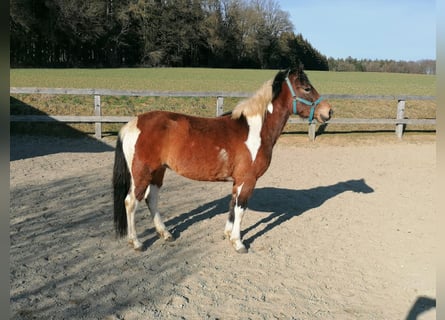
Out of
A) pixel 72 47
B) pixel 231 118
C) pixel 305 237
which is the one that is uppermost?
pixel 72 47

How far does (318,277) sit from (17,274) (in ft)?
9.80

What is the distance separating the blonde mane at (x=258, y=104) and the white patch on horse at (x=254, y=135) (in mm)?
61

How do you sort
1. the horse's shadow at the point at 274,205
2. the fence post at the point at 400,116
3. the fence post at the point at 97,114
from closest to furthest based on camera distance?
the horse's shadow at the point at 274,205 → the fence post at the point at 97,114 → the fence post at the point at 400,116

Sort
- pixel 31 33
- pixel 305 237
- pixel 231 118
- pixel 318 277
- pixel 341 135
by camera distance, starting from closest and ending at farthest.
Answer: pixel 318 277 < pixel 231 118 < pixel 305 237 < pixel 341 135 < pixel 31 33

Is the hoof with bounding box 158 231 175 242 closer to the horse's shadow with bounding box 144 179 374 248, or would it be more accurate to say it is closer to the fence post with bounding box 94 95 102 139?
the horse's shadow with bounding box 144 179 374 248

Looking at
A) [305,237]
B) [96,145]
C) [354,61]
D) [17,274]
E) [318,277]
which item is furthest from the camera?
[354,61]

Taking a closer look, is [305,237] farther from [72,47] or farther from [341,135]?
[72,47]

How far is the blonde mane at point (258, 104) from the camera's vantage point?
172 inches

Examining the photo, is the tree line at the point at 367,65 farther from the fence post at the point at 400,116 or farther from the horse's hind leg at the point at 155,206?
the horse's hind leg at the point at 155,206

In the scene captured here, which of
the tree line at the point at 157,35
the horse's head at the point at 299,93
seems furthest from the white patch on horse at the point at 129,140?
the tree line at the point at 157,35

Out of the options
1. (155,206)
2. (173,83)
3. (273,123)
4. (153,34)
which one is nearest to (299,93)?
(273,123)

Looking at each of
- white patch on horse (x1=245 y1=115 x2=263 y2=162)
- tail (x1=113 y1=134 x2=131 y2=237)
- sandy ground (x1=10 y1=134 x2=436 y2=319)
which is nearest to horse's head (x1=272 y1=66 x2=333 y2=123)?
white patch on horse (x1=245 y1=115 x2=263 y2=162)

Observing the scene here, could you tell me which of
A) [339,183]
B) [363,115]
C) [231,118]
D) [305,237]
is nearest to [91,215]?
[231,118]

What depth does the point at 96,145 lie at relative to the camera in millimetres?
10273
